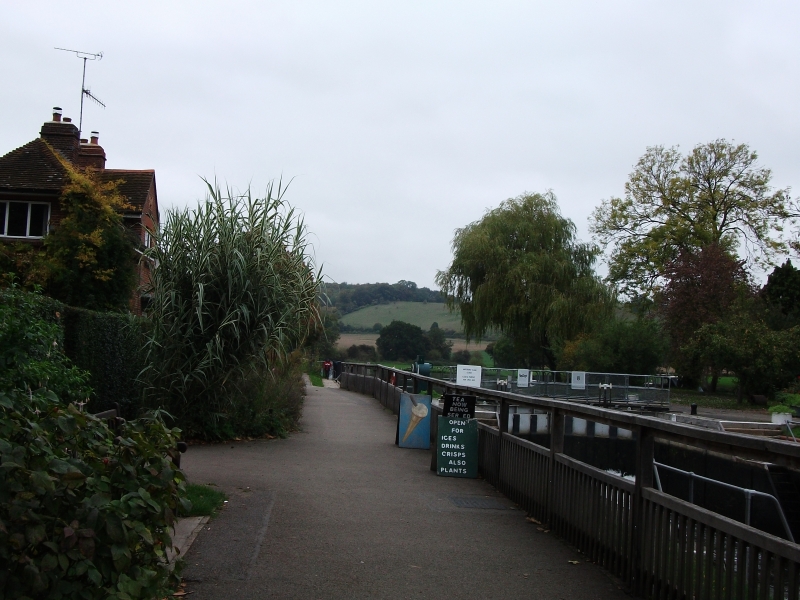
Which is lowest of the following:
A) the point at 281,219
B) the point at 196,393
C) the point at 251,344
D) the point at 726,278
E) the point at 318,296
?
the point at 196,393

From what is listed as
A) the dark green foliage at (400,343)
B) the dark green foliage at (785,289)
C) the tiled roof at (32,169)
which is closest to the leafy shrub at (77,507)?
the tiled roof at (32,169)

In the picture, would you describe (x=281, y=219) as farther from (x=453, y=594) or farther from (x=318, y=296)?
(x=453, y=594)

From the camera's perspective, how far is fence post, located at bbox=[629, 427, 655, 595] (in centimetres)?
541

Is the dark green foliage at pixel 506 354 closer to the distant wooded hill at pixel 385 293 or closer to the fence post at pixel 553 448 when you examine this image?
the distant wooded hill at pixel 385 293

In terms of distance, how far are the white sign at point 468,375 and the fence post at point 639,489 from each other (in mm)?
22319

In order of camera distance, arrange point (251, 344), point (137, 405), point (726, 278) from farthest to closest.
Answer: point (726, 278) < point (137, 405) < point (251, 344)

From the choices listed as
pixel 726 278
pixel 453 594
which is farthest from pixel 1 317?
pixel 726 278

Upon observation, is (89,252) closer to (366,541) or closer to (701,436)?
(366,541)

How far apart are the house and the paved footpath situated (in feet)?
56.1

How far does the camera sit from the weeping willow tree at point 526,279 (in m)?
42.2

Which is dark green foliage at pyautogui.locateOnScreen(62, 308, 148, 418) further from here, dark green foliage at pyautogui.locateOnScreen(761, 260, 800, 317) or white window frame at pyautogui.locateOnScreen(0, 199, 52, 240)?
dark green foliage at pyautogui.locateOnScreen(761, 260, 800, 317)

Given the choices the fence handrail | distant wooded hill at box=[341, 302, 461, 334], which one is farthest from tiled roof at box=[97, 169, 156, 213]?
distant wooded hill at box=[341, 302, 461, 334]

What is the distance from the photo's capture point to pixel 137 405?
13.9 metres

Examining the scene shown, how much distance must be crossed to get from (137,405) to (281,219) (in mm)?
3916
